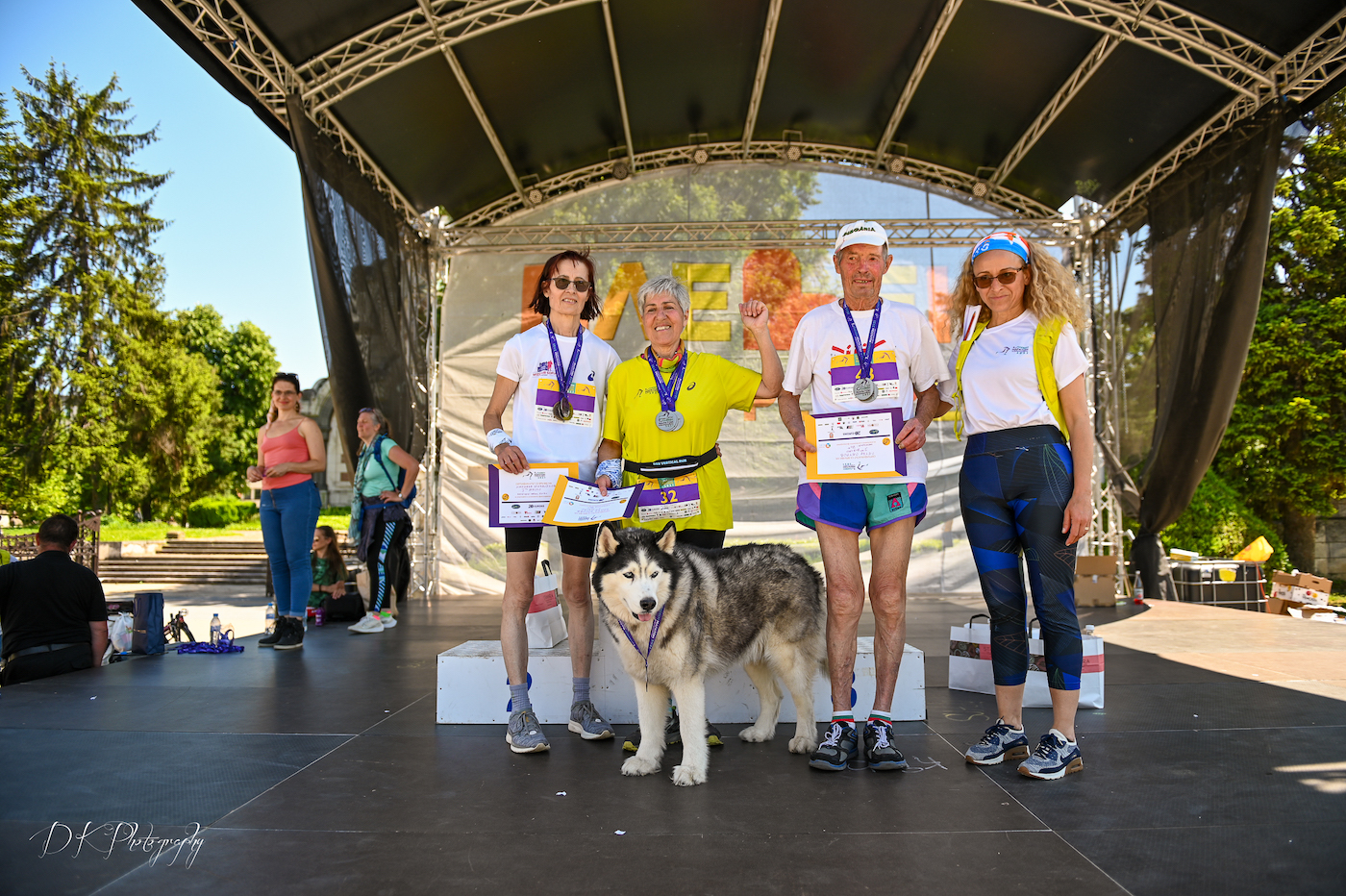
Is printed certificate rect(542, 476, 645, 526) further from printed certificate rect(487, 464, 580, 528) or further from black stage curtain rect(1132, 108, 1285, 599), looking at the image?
black stage curtain rect(1132, 108, 1285, 599)

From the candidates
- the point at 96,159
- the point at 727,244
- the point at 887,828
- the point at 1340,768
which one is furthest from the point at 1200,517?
the point at 96,159

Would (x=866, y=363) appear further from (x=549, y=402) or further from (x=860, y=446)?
(x=549, y=402)

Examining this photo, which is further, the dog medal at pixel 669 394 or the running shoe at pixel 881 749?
the dog medal at pixel 669 394

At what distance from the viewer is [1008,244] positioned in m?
2.93

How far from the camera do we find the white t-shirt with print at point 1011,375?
9.27 feet

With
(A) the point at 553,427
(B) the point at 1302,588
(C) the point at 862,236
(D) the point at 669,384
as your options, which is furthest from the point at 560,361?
(B) the point at 1302,588

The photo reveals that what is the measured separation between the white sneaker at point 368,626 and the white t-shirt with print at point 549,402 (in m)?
4.21

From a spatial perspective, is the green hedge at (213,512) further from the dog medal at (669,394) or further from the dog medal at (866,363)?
the dog medal at (866,363)

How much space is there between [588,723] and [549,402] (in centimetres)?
137

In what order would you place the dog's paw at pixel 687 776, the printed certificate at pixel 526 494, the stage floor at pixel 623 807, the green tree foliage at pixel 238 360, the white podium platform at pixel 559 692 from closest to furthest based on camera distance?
1. the stage floor at pixel 623 807
2. the dog's paw at pixel 687 776
3. the printed certificate at pixel 526 494
4. the white podium platform at pixel 559 692
5. the green tree foliage at pixel 238 360

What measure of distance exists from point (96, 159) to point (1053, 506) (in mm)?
27300

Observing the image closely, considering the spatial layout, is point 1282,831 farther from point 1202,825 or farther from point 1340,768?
point 1340,768

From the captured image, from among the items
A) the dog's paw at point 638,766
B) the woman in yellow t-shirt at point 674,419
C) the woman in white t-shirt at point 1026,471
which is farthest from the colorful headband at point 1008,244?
the dog's paw at point 638,766

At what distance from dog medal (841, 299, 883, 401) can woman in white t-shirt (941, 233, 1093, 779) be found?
333 mm
